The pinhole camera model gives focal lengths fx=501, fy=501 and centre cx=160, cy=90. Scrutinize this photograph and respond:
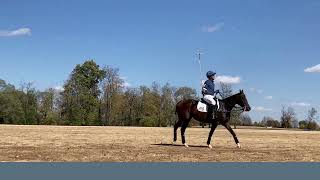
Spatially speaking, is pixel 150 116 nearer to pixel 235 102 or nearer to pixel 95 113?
pixel 95 113

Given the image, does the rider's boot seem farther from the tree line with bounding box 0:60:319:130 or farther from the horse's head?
the tree line with bounding box 0:60:319:130

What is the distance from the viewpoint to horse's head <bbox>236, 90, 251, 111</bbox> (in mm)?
23594

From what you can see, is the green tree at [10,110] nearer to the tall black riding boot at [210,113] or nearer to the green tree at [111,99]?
the green tree at [111,99]

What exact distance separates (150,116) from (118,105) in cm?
867

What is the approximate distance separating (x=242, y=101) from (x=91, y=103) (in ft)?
292

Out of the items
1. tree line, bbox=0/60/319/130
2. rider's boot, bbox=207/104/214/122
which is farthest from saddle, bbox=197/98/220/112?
tree line, bbox=0/60/319/130

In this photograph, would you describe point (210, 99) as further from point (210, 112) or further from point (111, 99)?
point (111, 99)

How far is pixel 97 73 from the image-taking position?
11781 cm

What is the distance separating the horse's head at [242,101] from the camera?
2359 cm

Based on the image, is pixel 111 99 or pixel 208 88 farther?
pixel 111 99

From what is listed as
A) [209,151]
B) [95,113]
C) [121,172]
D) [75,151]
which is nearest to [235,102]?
[209,151]

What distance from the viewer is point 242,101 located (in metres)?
23.7

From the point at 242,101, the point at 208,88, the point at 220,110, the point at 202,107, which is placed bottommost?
the point at 220,110

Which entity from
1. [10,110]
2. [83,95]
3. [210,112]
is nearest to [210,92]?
[210,112]
